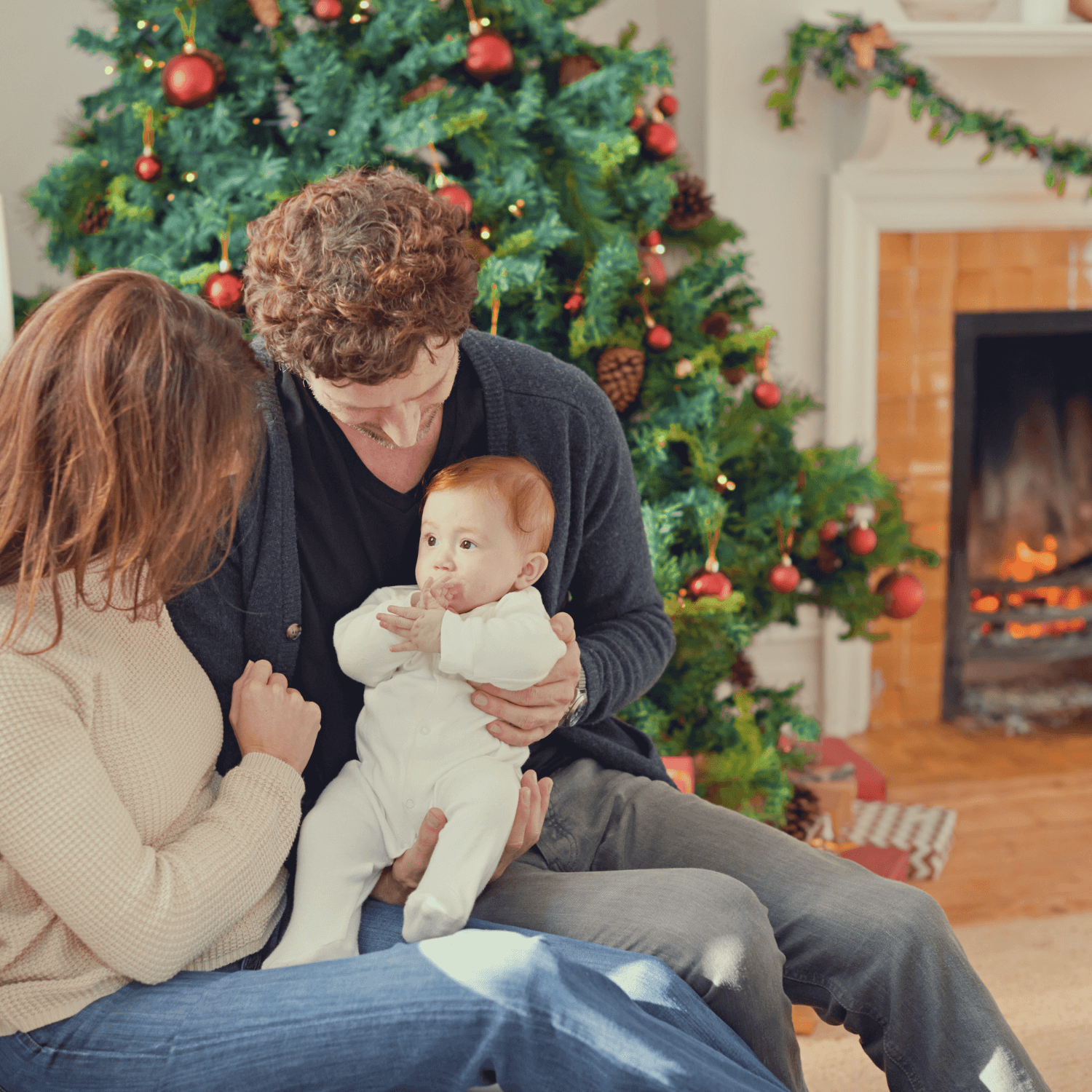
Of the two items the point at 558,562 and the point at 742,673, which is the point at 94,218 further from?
the point at 742,673

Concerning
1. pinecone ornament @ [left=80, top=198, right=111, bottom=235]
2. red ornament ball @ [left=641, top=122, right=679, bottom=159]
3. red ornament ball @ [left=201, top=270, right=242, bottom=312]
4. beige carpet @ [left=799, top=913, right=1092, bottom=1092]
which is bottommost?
beige carpet @ [left=799, top=913, right=1092, bottom=1092]

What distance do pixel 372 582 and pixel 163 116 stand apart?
102cm

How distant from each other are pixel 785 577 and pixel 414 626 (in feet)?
3.61

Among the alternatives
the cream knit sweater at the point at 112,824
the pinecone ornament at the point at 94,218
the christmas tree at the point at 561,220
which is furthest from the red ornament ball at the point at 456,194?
the cream knit sweater at the point at 112,824

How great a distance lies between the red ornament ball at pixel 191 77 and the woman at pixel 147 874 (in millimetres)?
912

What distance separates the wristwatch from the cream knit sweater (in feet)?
1.10

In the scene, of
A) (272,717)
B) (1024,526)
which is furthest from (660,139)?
(1024,526)

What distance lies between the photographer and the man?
941 millimetres

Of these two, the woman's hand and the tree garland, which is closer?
the woman's hand

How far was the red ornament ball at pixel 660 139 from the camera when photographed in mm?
1837

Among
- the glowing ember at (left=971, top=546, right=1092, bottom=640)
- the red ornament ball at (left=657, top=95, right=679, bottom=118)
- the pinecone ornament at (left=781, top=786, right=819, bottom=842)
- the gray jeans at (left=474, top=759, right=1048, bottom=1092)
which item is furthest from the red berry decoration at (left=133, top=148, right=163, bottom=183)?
the glowing ember at (left=971, top=546, right=1092, bottom=640)

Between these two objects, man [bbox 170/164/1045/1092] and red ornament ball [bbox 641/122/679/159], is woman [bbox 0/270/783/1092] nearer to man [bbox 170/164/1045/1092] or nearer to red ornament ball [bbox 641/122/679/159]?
man [bbox 170/164/1045/1092]

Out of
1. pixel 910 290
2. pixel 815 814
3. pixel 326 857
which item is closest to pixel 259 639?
pixel 326 857

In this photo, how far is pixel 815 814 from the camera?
2.18 meters
